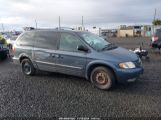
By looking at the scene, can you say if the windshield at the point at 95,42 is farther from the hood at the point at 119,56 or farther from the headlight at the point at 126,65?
the headlight at the point at 126,65

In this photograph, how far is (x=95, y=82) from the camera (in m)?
5.70

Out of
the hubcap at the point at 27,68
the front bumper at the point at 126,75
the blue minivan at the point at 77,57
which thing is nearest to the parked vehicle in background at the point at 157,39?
the blue minivan at the point at 77,57

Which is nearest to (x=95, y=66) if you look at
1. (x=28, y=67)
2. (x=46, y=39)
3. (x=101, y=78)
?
(x=101, y=78)

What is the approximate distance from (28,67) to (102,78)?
3.01 metres

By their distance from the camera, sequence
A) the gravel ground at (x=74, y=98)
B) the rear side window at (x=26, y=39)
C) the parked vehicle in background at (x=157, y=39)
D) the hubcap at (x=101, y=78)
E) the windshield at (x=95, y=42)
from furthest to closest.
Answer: the parked vehicle in background at (x=157, y=39)
the rear side window at (x=26, y=39)
the windshield at (x=95, y=42)
the hubcap at (x=101, y=78)
the gravel ground at (x=74, y=98)

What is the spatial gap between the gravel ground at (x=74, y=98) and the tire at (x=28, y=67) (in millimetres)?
331

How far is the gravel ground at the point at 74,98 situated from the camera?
13.5 feet

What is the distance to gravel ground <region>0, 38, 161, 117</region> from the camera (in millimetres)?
4121

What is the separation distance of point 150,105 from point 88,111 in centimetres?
146

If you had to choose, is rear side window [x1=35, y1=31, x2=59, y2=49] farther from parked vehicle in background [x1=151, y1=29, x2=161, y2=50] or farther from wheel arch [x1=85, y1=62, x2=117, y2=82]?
parked vehicle in background [x1=151, y1=29, x2=161, y2=50]

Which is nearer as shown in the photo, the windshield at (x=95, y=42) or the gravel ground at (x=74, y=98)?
the gravel ground at (x=74, y=98)

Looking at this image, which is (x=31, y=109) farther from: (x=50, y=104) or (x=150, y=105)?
(x=150, y=105)

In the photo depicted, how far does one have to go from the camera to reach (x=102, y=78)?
5.56 m

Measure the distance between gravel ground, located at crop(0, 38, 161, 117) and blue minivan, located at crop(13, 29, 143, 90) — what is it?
16.0 inches
